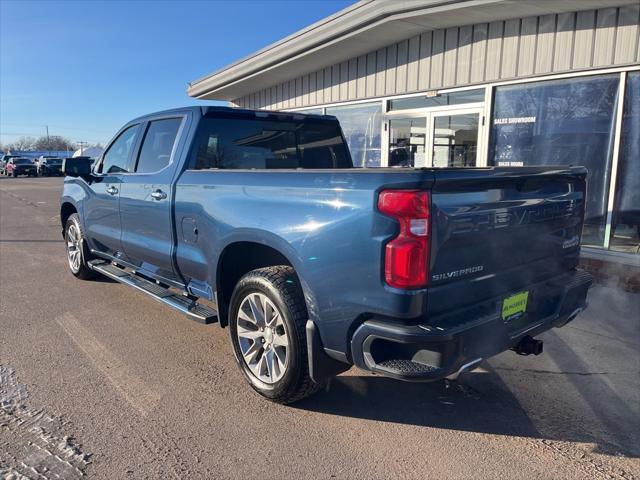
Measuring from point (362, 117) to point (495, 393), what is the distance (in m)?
7.41

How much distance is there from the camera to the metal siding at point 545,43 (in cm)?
687

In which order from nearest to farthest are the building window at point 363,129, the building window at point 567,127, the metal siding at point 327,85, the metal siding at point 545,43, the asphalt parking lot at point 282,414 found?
the asphalt parking lot at point 282,414, the building window at point 567,127, the metal siding at point 545,43, the building window at point 363,129, the metal siding at point 327,85

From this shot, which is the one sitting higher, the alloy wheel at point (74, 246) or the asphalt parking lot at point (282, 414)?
the alloy wheel at point (74, 246)

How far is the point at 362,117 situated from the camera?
10.2 m

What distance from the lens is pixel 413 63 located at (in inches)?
345

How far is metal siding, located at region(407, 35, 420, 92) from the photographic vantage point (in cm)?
866

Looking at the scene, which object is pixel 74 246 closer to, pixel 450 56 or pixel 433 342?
pixel 433 342

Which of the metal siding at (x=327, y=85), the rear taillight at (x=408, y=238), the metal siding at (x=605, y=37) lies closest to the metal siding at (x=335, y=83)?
the metal siding at (x=327, y=85)

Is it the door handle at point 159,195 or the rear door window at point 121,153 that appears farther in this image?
the rear door window at point 121,153

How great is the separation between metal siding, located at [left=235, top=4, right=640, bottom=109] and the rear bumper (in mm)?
5046

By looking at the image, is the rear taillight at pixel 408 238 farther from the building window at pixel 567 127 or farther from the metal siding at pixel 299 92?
the metal siding at pixel 299 92

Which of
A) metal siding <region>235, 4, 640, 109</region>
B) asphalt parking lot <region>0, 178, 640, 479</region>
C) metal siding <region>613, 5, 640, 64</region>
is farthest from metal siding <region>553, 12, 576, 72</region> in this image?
asphalt parking lot <region>0, 178, 640, 479</region>

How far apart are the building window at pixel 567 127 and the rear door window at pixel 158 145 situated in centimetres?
510

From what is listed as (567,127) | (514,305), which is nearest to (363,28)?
(567,127)
